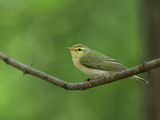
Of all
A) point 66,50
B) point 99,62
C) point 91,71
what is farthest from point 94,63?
point 66,50

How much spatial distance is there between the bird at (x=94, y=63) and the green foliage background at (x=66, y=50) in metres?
3.15

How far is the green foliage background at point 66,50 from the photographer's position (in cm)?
933

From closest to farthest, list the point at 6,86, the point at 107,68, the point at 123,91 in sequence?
the point at 107,68 → the point at 6,86 → the point at 123,91

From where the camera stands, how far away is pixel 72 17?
986 centimetres

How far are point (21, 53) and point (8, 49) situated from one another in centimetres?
43

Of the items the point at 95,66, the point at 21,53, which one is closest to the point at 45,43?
the point at 21,53

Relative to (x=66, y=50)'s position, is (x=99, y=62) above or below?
below

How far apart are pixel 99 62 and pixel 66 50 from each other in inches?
166

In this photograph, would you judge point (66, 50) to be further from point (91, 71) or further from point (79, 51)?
point (91, 71)

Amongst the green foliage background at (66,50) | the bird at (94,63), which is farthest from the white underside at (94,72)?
the green foliage background at (66,50)

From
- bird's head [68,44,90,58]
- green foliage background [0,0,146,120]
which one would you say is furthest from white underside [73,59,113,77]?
green foliage background [0,0,146,120]

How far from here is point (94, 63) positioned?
5562 millimetres

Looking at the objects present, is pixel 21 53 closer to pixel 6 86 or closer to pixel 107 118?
pixel 6 86

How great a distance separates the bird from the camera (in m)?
5.09
